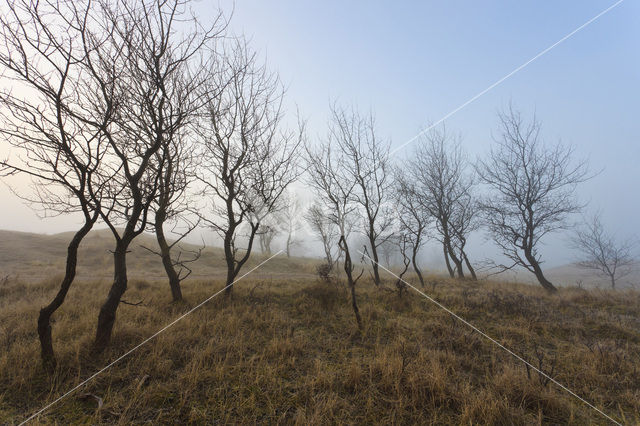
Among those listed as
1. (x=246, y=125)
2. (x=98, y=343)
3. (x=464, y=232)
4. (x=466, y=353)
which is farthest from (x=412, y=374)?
(x=464, y=232)

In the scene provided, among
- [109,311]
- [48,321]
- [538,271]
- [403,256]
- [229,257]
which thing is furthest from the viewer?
[538,271]

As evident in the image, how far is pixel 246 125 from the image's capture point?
24.4 feet

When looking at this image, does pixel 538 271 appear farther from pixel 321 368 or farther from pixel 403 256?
pixel 321 368

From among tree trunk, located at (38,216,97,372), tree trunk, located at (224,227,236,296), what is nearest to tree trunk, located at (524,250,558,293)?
tree trunk, located at (224,227,236,296)

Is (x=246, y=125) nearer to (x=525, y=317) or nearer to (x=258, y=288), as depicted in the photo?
(x=258, y=288)

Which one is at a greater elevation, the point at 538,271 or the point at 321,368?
the point at 538,271

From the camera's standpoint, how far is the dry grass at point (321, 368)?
2561 mm

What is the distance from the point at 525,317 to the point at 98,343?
8718 millimetres

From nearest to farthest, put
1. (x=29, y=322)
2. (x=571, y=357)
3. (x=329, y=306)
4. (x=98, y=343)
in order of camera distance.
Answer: (x=98, y=343) < (x=571, y=357) < (x=29, y=322) < (x=329, y=306)

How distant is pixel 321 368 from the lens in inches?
132

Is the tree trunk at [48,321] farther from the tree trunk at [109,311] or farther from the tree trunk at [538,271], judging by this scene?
the tree trunk at [538,271]

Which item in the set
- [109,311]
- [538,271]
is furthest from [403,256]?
[109,311]

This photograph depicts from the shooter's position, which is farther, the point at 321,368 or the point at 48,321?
the point at 321,368

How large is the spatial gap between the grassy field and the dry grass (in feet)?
0.06
